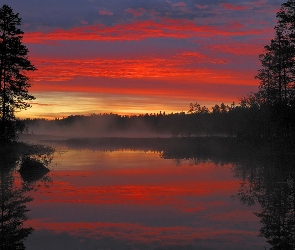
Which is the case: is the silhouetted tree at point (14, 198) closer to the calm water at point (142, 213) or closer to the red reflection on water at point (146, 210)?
the calm water at point (142, 213)

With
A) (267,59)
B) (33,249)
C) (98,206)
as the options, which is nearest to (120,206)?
(98,206)

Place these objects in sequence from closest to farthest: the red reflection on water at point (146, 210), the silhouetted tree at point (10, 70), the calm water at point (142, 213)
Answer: the calm water at point (142, 213), the red reflection on water at point (146, 210), the silhouetted tree at point (10, 70)

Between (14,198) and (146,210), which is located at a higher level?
(14,198)

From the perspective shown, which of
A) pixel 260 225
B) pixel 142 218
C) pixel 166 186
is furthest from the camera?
pixel 166 186

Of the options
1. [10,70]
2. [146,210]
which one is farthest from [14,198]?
[10,70]

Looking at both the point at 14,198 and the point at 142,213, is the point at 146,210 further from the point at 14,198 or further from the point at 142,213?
the point at 14,198

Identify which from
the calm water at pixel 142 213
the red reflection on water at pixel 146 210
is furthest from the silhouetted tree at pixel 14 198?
the red reflection on water at pixel 146 210

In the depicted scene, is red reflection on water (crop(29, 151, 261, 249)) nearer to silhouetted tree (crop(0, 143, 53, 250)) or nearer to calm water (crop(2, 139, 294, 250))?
calm water (crop(2, 139, 294, 250))

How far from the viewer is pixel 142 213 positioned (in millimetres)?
17312

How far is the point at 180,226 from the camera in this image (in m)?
15.1

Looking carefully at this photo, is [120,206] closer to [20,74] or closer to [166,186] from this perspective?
[166,186]

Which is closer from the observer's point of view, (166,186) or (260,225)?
(260,225)

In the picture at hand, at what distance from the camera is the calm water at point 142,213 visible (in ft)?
43.0

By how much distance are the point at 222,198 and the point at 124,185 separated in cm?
683
